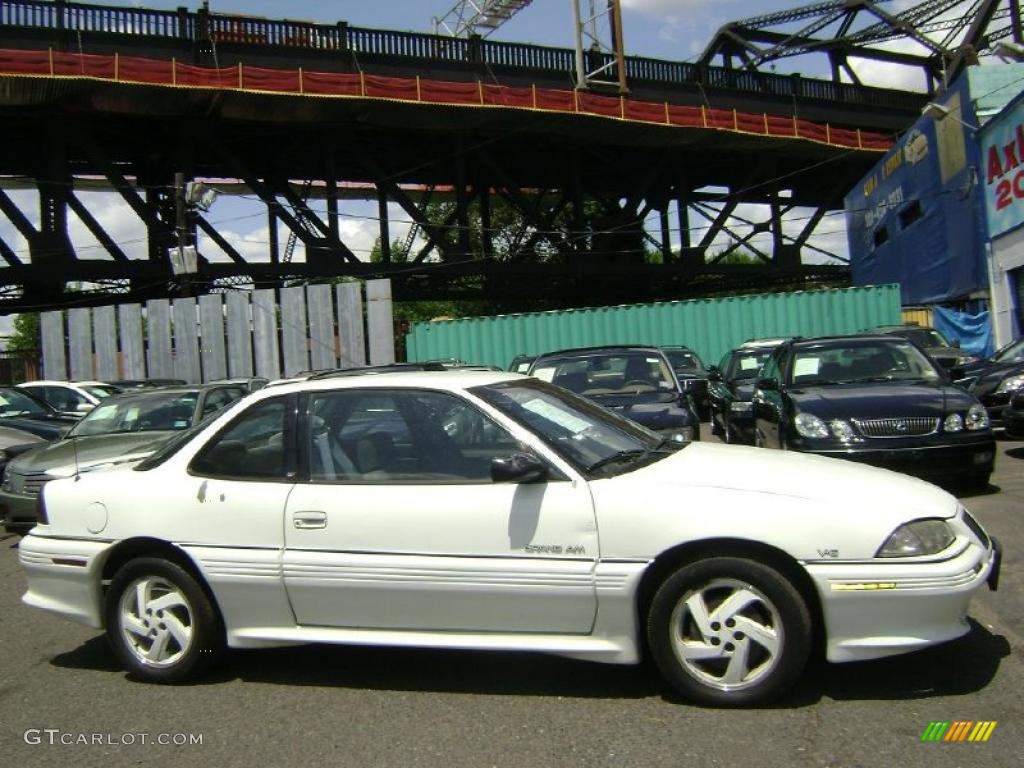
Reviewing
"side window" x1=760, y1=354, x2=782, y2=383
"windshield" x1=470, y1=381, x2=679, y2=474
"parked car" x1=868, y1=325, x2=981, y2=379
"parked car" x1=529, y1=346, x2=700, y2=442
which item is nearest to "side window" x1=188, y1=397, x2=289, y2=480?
"windshield" x1=470, y1=381, x2=679, y2=474

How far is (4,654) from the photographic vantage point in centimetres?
525

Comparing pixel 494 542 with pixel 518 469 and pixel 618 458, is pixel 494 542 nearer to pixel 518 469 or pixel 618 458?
pixel 518 469

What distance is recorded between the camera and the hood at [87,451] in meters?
8.55

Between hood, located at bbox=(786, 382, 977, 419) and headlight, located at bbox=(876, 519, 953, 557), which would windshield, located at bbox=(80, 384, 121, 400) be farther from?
headlight, located at bbox=(876, 519, 953, 557)

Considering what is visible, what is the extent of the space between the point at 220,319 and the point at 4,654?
790 inches

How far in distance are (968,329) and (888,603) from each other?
21155 millimetres

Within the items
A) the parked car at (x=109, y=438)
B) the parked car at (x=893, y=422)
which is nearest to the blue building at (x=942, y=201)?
the parked car at (x=893, y=422)

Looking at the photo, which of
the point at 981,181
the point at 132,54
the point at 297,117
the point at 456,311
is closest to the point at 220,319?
the point at 297,117

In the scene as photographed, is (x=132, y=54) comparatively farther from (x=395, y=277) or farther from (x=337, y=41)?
(x=395, y=277)

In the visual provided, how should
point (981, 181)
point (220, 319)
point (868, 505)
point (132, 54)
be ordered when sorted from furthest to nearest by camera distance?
point (132, 54)
point (220, 319)
point (981, 181)
point (868, 505)

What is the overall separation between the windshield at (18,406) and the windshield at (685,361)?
10149 millimetres

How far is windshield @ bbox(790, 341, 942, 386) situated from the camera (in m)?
9.05

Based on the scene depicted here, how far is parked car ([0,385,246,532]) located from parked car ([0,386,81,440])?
6.82ft

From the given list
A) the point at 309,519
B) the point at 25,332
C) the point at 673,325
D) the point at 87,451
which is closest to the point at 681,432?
the point at 309,519
